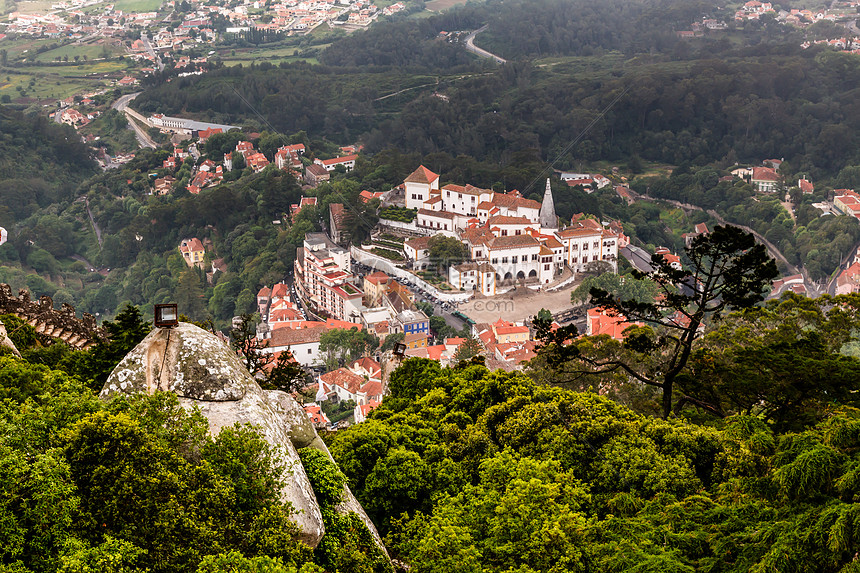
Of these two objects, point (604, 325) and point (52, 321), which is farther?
point (604, 325)

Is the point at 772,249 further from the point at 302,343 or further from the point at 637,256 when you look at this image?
the point at 302,343

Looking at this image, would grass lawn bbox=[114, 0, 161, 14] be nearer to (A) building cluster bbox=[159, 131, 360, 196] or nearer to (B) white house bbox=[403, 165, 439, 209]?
(A) building cluster bbox=[159, 131, 360, 196]

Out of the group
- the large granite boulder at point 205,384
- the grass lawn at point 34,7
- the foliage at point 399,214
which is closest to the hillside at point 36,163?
the foliage at point 399,214

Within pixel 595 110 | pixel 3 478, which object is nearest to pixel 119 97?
pixel 595 110

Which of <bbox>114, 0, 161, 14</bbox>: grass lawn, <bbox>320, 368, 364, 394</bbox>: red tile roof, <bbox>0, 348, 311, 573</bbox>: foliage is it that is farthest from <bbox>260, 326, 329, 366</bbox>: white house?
<bbox>114, 0, 161, 14</bbox>: grass lawn

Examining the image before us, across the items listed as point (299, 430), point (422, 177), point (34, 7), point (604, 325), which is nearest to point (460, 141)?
point (422, 177)

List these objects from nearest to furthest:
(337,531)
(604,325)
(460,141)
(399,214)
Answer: (337,531), (604,325), (399,214), (460,141)

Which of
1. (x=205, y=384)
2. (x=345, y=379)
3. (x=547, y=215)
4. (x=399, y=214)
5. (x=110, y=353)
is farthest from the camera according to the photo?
(x=399, y=214)

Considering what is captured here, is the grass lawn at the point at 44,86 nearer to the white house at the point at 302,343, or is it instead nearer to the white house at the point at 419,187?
the white house at the point at 419,187
